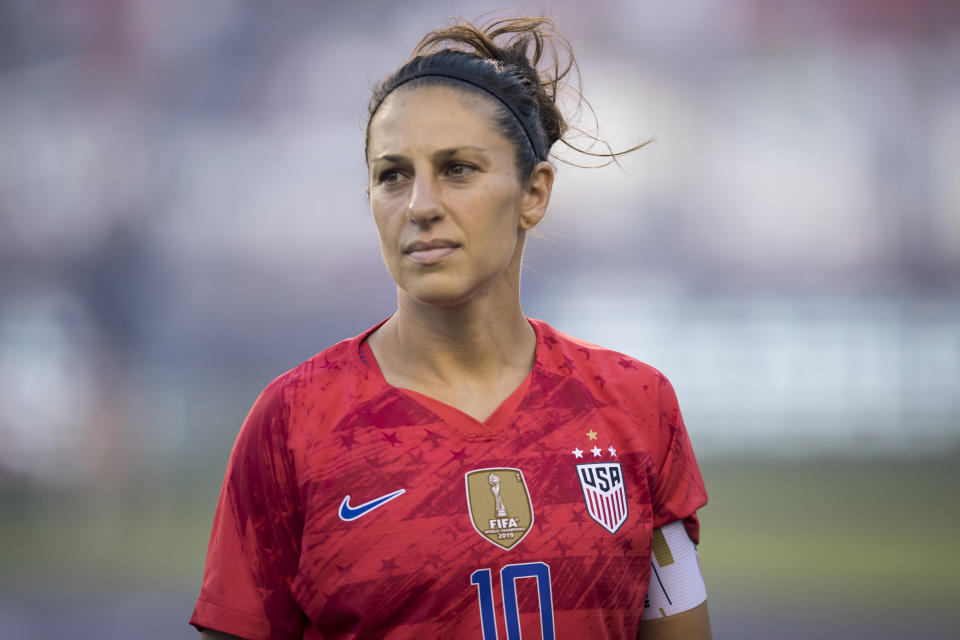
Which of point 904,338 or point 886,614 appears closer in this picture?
point 886,614

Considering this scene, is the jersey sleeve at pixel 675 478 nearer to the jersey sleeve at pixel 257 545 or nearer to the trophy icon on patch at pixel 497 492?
the trophy icon on patch at pixel 497 492

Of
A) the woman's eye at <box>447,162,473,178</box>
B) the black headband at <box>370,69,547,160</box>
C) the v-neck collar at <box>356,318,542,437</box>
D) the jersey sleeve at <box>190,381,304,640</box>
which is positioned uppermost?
the black headband at <box>370,69,547,160</box>

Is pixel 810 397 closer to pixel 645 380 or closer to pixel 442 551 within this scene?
pixel 645 380

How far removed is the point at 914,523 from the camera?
229 inches

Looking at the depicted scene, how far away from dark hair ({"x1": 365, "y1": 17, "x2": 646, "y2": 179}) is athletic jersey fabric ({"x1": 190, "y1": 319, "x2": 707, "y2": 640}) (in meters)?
0.45

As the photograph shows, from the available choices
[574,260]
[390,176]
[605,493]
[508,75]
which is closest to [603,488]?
[605,493]

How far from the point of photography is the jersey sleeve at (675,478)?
157 centimetres

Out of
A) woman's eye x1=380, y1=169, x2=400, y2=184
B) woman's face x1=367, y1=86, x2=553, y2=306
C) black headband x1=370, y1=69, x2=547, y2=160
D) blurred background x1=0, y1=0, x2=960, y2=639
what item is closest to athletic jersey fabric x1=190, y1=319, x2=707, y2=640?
woman's face x1=367, y1=86, x2=553, y2=306

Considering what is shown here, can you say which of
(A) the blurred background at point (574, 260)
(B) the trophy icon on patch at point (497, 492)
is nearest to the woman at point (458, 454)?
(B) the trophy icon on patch at point (497, 492)

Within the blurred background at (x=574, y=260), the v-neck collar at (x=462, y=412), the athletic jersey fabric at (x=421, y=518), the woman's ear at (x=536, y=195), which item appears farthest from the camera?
the blurred background at (x=574, y=260)

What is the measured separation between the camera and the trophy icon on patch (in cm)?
144

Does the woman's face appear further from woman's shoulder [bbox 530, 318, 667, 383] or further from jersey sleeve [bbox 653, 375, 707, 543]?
jersey sleeve [bbox 653, 375, 707, 543]

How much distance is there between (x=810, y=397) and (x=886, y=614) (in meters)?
1.48

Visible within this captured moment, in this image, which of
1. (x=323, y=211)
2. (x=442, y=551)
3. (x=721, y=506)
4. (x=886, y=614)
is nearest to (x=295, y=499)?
(x=442, y=551)
